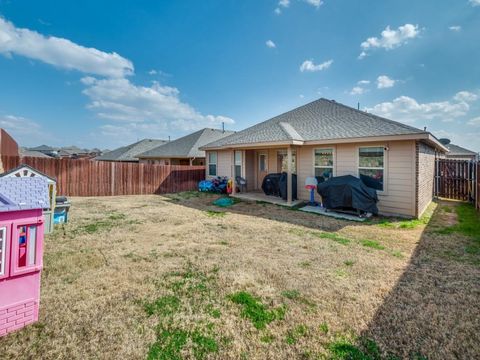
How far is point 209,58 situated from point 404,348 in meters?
15.1

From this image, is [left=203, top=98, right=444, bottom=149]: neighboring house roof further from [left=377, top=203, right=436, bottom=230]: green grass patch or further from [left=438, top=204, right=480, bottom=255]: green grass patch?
[left=438, top=204, right=480, bottom=255]: green grass patch

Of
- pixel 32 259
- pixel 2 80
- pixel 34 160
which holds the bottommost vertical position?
pixel 32 259

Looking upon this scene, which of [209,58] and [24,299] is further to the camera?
[209,58]

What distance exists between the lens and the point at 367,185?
817cm

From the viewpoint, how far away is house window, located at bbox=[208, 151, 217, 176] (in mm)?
14445

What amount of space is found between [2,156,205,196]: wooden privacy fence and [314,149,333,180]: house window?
8.43 m

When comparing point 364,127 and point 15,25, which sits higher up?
point 15,25

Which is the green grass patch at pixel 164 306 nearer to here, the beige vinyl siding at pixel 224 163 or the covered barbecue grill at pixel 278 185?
the covered barbecue grill at pixel 278 185

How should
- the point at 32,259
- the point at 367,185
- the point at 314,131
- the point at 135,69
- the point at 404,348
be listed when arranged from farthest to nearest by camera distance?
the point at 135,69 < the point at 314,131 < the point at 367,185 < the point at 32,259 < the point at 404,348

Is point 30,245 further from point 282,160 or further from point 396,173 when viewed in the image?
point 282,160

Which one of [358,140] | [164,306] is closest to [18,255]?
[164,306]

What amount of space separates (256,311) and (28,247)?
250cm

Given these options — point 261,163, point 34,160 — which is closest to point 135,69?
point 34,160

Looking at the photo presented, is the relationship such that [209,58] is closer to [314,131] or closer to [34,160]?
[314,131]
